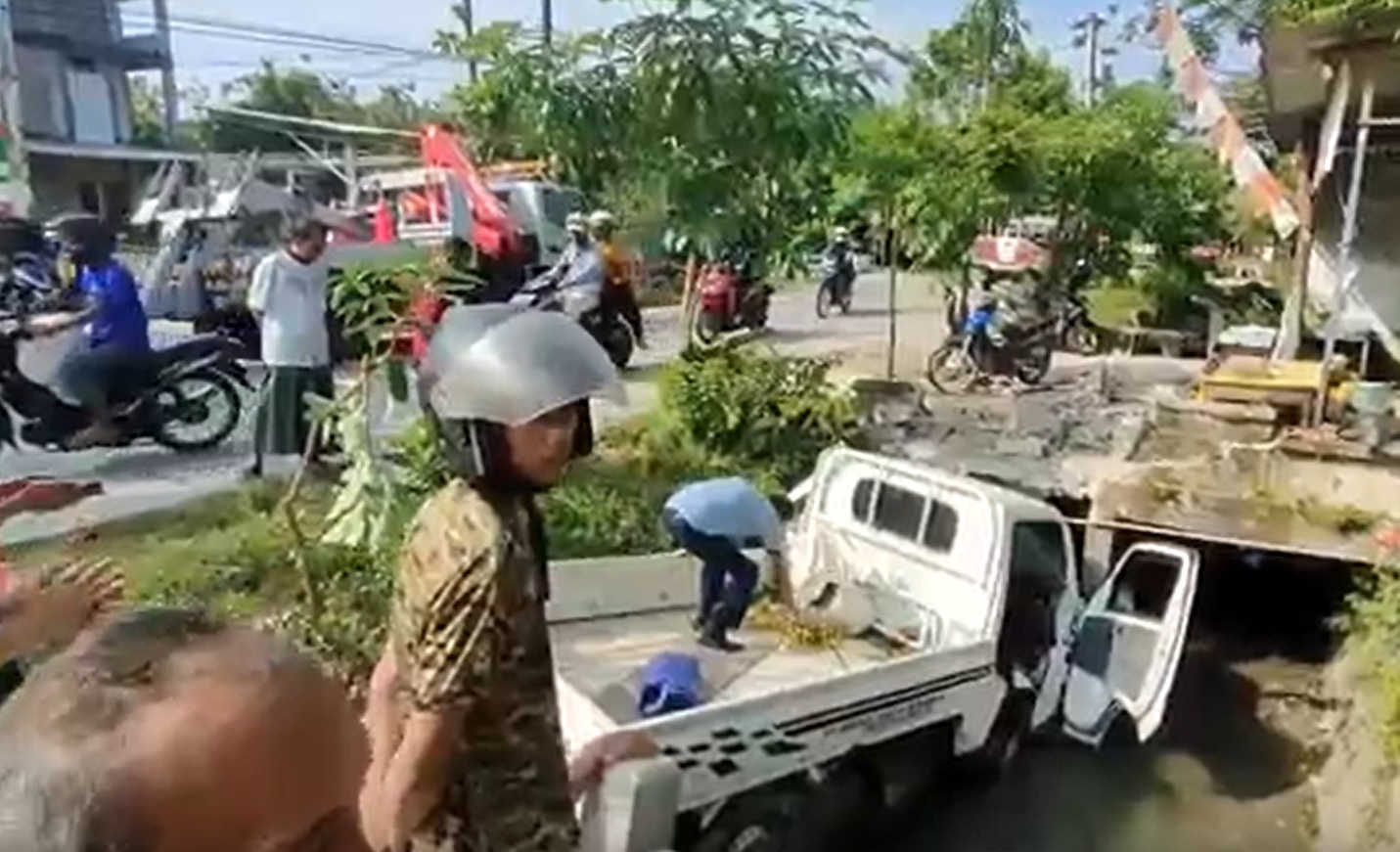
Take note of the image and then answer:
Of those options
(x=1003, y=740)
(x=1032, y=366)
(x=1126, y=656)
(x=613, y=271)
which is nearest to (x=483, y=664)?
(x=1003, y=740)

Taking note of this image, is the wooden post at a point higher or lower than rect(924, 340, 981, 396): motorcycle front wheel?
higher

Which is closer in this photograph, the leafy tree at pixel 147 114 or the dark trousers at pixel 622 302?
the dark trousers at pixel 622 302

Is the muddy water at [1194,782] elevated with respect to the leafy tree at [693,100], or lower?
lower

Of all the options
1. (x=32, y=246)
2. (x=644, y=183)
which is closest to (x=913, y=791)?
(x=644, y=183)

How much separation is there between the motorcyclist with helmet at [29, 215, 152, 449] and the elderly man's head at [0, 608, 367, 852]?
7.81m

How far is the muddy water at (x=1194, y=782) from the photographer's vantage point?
613 centimetres

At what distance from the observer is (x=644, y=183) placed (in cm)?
946

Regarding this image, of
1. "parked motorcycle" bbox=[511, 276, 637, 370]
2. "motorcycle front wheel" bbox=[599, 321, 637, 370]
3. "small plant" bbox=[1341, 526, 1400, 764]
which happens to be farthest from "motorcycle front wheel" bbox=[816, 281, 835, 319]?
"small plant" bbox=[1341, 526, 1400, 764]

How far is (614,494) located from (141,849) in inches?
278

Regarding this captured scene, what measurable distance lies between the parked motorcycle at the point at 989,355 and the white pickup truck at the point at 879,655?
6.71 m

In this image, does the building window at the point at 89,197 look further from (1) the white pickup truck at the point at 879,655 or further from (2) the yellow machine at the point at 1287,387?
(1) the white pickup truck at the point at 879,655

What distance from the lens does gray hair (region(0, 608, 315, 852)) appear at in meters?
0.88

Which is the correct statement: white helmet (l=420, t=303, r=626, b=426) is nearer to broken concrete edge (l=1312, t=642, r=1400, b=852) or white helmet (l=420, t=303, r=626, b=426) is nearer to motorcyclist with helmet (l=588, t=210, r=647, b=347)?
broken concrete edge (l=1312, t=642, r=1400, b=852)

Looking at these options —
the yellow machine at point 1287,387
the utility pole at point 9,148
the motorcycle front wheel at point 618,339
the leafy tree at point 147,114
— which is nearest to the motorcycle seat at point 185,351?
the motorcycle front wheel at point 618,339
